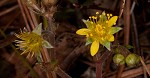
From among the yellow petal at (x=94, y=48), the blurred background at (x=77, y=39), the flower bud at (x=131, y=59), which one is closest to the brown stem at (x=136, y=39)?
the blurred background at (x=77, y=39)

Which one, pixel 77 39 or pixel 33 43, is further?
pixel 77 39

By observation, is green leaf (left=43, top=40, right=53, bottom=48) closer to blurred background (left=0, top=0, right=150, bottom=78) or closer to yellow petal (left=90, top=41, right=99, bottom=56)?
yellow petal (left=90, top=41, right=99, bottom=56)

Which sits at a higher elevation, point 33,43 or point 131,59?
point 33,43

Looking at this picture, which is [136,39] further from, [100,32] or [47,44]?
[47,44]

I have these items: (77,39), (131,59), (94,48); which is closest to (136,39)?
(77,39)

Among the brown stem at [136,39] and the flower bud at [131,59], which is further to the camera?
the brown stem at [136,39]

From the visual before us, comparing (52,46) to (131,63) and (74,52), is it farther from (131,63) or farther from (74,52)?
(74,52)

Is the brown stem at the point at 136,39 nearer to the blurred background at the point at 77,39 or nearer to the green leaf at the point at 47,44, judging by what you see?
the blurred background at the point at 77,39

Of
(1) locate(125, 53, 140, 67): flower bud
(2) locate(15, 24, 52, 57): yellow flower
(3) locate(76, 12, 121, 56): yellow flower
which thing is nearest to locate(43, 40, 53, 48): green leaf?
(2) locate(15, 24, 52, 57): yellow flower

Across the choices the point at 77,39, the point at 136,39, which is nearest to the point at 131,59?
the point at 136,39
